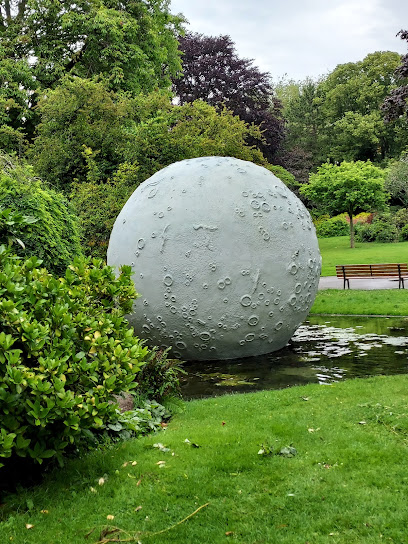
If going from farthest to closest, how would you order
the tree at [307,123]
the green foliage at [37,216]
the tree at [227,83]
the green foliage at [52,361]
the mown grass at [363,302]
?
1. the tree at [307,123]
2. the tree at [227,83]
3. the mown grass at [363,302]
4. the green foliage at [37,216]
5. the green foliage at [52,361]

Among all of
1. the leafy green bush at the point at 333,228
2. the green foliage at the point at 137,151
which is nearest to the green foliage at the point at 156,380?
the green foliage at the point at 137,151

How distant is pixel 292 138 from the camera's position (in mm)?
59750

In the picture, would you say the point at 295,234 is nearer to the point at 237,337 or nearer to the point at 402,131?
the point at 237,337

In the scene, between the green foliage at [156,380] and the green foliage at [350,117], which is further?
the green foliage at [350,117]

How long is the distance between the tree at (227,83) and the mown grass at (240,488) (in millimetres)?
34572

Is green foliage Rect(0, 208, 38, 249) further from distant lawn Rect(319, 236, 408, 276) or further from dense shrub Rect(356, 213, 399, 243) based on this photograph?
dense shrub Rect(356, 213, 399, 243)

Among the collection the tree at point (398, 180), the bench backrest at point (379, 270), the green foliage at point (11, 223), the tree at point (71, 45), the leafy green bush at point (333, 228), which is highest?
the tree at point (71, 45)

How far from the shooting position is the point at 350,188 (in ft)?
125

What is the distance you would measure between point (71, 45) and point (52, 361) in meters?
23.8

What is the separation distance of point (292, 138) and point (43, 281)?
190ft

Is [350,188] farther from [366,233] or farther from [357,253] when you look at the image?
[357,253]

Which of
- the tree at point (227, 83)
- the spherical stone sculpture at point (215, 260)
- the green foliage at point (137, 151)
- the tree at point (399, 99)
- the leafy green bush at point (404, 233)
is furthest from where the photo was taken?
the leafy green bush at point (404, 233)

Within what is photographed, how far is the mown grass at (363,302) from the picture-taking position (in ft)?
44.3

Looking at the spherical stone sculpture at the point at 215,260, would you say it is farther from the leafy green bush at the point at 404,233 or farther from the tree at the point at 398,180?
the tree at the point at 398,180
